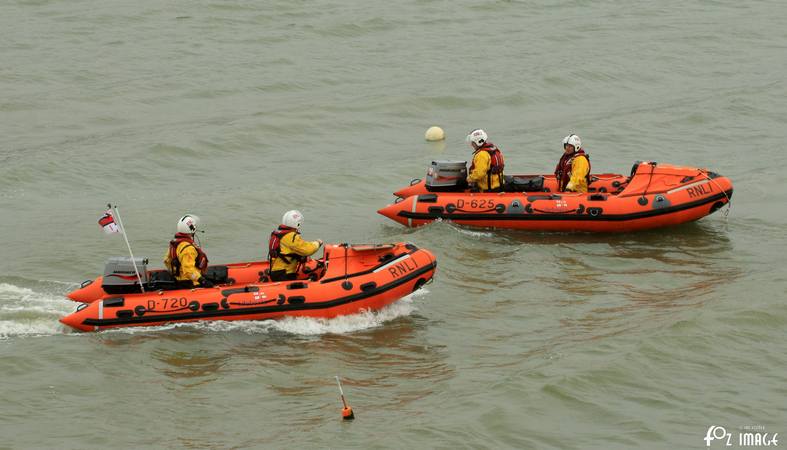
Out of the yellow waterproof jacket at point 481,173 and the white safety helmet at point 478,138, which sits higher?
the white safety helmet at point 478,138

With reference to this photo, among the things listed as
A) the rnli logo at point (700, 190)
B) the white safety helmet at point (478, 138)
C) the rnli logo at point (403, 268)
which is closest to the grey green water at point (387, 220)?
the rnli logo at point (403, 268)

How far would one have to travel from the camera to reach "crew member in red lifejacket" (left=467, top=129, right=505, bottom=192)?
1553 centimetres

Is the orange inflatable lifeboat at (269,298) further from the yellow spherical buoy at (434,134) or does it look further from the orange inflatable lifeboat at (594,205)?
the yellow spherical buoy at (434,134)

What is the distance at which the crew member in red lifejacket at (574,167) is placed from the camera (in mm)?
15469

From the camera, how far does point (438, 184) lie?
15.9 m

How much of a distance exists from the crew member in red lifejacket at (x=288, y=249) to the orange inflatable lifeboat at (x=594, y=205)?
11.8 feet

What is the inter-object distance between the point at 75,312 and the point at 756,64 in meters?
19.8

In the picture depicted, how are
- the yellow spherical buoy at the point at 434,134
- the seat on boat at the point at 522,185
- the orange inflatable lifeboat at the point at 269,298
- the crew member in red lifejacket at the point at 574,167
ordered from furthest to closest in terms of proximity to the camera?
1. the yellow spherical buoy at the point at 434,134
2. the seat on boat at the point at 522,185
3. the crew member in red lifejacket at the point at 574,167
4. the orange inflatable lifeboat at the point at 269,298

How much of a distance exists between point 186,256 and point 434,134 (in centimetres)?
974

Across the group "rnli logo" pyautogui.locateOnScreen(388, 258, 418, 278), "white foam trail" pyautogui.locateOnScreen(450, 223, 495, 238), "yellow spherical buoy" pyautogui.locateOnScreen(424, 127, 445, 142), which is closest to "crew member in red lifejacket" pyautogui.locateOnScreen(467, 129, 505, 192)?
"white foam trail" pyautogui.locateOnScreen(450, 223, 495, 238)

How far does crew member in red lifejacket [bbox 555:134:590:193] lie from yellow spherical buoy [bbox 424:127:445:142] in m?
5.63

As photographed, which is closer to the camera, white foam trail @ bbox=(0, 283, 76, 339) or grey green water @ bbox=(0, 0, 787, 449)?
grey green water @ bbox=(0, 0, 787, 449)

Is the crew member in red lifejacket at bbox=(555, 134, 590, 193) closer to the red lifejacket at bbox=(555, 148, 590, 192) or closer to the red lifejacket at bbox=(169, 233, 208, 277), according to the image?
the red lifejacket at bbox=(555, 148, 590, 192)

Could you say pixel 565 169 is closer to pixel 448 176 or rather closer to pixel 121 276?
pixel 448 176
